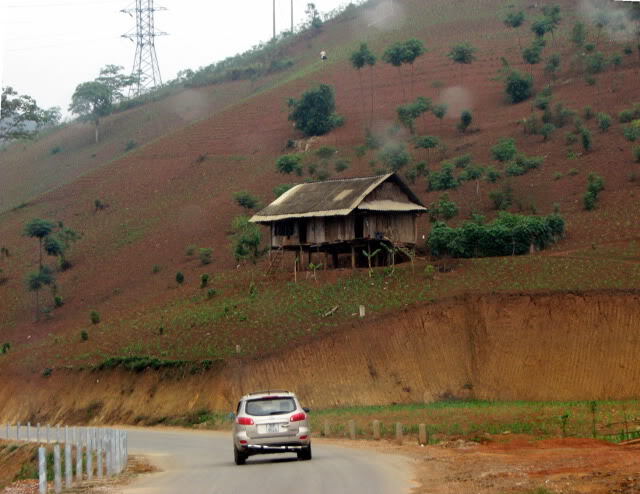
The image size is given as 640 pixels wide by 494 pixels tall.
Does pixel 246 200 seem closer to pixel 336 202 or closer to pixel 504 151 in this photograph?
pixel 504 151

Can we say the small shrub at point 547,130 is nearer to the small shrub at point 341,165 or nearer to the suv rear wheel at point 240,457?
the small shrub at point 341,165

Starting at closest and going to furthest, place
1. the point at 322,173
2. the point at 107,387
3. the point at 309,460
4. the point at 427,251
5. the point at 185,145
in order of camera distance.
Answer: the point at 309,460 < the point at 107,387 < the point at 427,251 < the point at 322,173 < the point at 185,145

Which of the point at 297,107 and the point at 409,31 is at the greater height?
the point at 409,31

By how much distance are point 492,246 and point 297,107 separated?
42.2 m

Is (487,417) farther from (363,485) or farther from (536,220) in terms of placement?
(536,220)

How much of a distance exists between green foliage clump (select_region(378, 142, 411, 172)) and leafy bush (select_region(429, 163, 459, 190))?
15.2 feet

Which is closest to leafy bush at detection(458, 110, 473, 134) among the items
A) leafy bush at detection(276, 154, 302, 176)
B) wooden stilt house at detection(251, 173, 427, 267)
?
leafy bush at detection(276, 154, 302, 176)

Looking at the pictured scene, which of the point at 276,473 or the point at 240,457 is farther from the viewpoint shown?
the point at 240,457

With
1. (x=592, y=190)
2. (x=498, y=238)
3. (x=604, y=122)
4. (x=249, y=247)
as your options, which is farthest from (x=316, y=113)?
(x=498, y=238)

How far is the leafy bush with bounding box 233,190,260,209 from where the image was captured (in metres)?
84.9

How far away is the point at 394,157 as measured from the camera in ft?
284

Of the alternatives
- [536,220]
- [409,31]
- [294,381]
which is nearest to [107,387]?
[294,381]

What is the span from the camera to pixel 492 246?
2532 inches

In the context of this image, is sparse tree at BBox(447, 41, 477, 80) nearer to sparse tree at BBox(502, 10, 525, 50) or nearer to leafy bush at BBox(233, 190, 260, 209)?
sparse tree at BBox(502, 10, 525, 50)
